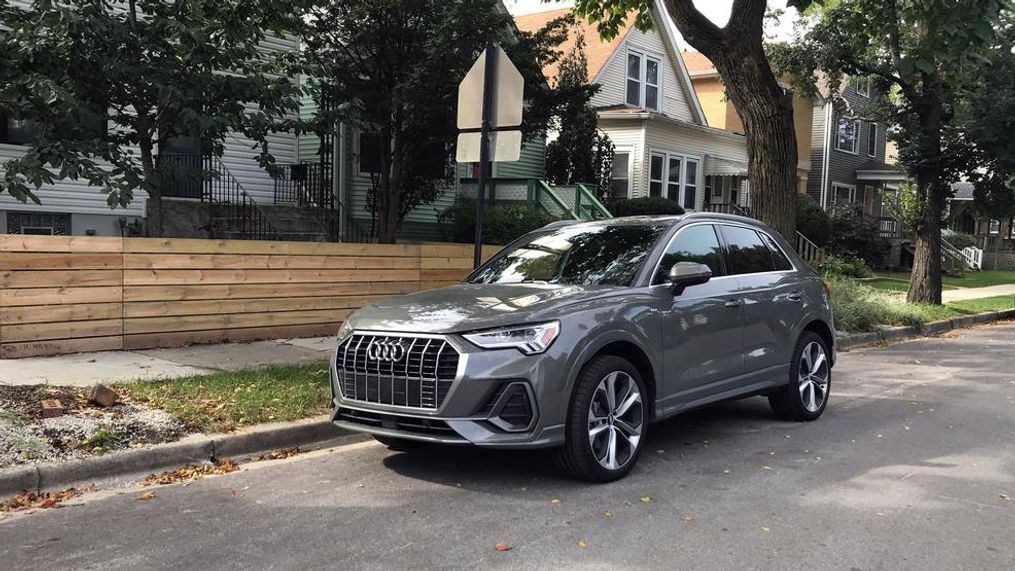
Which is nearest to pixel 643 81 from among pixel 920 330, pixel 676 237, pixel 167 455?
pixel 920 330

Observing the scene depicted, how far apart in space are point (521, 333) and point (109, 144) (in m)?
6.96

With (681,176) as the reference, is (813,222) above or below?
below

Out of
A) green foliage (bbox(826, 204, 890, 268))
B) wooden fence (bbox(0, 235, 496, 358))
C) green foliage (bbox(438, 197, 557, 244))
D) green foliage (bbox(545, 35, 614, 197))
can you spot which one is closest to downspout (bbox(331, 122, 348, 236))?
green foliage (bbox(438, 197, 557, 244))

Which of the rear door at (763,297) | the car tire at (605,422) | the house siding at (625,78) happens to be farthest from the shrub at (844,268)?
the car tire at (605,422)

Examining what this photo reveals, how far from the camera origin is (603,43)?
2545 centimetres

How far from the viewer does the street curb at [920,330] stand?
13.0 meters

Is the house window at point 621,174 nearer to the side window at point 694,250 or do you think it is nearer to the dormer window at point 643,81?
the dormer window at point 643,81

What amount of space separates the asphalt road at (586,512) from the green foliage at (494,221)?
10049 mm

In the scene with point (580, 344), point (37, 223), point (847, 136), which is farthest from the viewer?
point (847, 136)

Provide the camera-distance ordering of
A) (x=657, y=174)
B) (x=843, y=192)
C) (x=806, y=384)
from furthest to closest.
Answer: (x=843, y=192), (x=657, y=174), (x=806, y=384)

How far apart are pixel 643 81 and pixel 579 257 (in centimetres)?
2180

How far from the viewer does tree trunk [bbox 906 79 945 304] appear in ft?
56.4

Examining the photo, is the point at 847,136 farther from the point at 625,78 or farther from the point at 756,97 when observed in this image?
the point at 756,97

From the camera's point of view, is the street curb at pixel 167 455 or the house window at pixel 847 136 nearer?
the street curb at pixel 167 455
